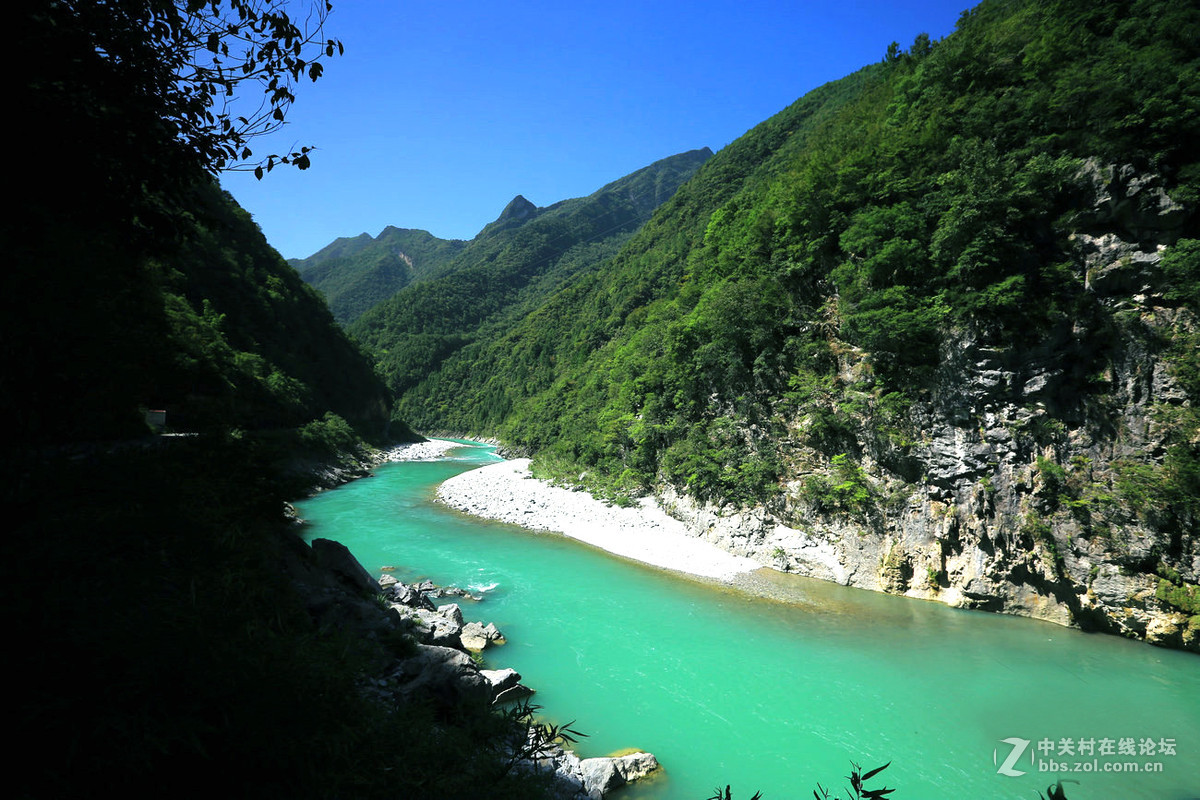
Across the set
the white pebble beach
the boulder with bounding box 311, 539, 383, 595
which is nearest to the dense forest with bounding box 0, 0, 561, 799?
the boulder with bounding box 311, 539, 383, 595

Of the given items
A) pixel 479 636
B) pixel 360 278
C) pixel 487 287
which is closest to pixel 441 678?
pixel 479 636

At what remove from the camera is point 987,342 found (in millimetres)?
13062

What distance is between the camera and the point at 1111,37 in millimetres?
12758

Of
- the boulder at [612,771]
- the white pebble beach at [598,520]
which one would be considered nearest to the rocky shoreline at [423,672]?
the boulder at [612,771]

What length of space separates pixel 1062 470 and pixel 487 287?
123028 mm

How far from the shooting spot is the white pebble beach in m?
16.5

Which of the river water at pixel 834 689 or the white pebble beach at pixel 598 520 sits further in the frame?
the white pebble beach at pixel 598 520

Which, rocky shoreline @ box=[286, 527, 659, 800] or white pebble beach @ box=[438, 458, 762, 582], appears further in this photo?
white pebble beach @ box=[438, 458, 762, 582]

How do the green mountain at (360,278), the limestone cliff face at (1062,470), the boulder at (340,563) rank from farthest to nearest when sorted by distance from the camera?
1. the green mountain at (360,278)
2. the limestone cliff face at (1062,470)
3. the boulder at (340,563)

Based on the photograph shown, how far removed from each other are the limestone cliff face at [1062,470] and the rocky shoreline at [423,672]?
34.9 feet

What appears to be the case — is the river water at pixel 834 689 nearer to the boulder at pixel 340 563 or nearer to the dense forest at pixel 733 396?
the dense forest at pixel 733 396

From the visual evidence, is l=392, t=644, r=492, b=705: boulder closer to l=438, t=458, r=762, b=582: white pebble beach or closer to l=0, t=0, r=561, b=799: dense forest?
l=0, t=0, r=561, b=799: dense forest

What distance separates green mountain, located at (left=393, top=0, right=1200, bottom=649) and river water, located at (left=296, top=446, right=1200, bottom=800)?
5.56 ft

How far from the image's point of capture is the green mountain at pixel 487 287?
9912cm
